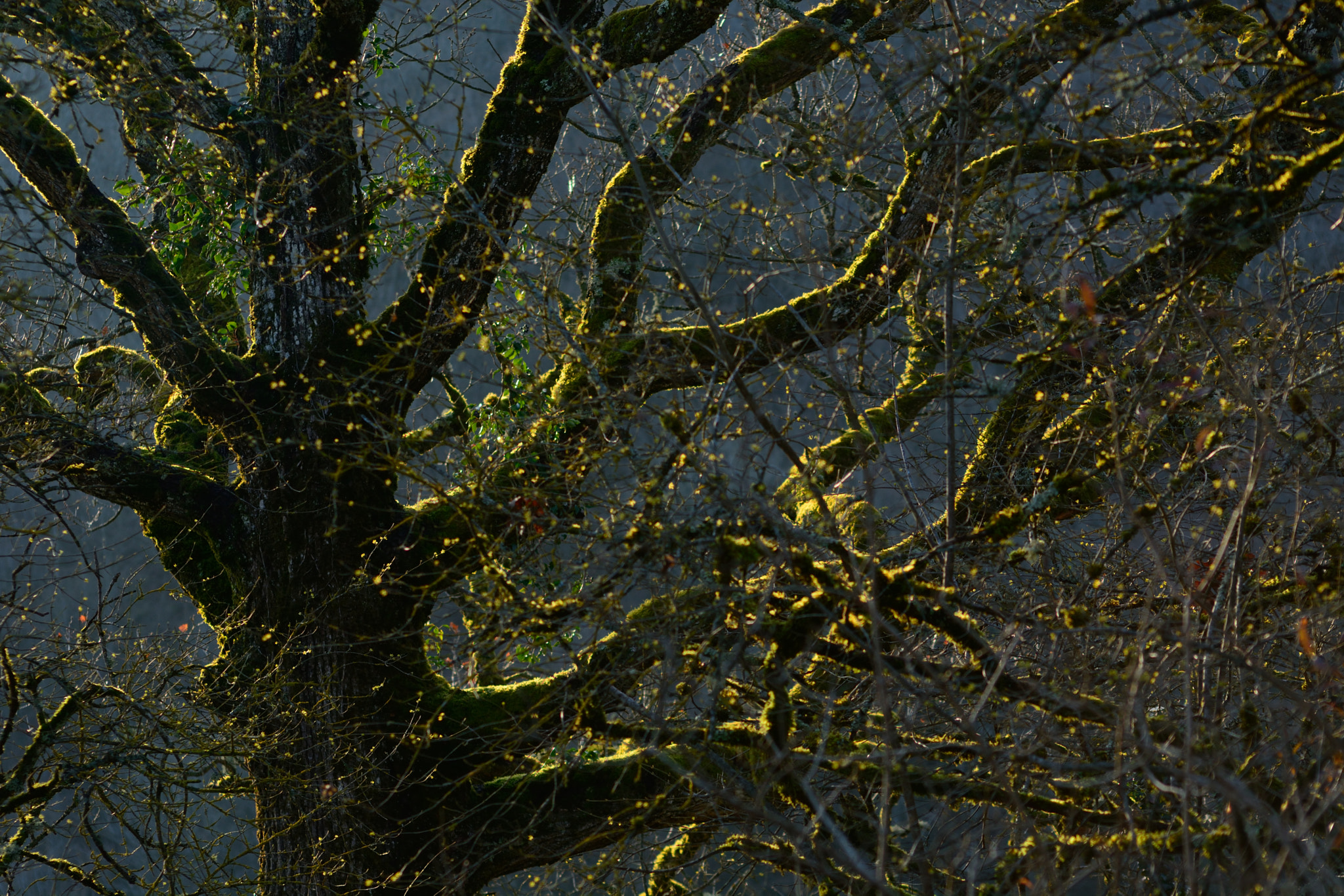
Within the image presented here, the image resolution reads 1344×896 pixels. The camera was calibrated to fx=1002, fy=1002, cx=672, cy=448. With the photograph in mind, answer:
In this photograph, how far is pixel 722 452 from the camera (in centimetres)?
367

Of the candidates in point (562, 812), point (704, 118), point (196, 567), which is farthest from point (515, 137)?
point (562, 812)

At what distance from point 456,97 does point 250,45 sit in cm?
984

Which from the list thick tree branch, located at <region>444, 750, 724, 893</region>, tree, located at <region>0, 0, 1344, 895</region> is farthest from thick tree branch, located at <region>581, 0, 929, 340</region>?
thick tree branch, located at <region>444, 750, 724, 893</region>

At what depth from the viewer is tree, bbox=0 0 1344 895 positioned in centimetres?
231

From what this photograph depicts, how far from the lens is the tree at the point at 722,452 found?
91.0 inches

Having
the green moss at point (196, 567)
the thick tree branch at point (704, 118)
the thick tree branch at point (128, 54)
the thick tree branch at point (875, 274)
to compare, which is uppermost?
the thick tree branch at point (128, 54)

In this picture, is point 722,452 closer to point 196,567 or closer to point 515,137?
point 515,137

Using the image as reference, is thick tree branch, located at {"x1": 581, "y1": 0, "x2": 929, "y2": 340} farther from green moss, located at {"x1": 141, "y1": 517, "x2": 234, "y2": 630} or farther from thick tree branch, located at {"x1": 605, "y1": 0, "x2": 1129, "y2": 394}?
green moss, located at {"x1": 141, "y1": 517, "x2": 234, "y2": 630}

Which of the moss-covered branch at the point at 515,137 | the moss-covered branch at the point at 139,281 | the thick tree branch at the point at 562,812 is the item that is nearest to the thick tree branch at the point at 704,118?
the moss-covered branch at the point at 515,137

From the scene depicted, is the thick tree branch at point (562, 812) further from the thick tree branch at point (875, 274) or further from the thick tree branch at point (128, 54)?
the thick tree branch at point (128, 54)

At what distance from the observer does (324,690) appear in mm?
3910

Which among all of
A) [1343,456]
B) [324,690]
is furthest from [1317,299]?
[324,690]

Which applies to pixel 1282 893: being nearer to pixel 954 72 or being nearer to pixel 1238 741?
pixel 1238 741

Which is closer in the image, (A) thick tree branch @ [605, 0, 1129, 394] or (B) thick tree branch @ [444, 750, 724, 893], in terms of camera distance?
(A) thick tree branch @ [605, 0, 1129, 394]
